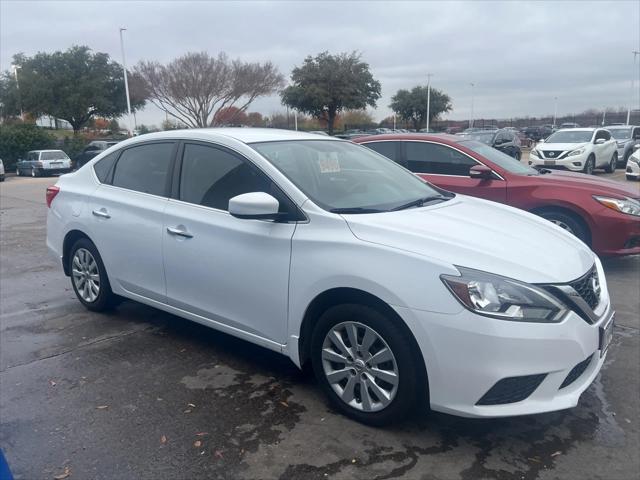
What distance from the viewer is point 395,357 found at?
304cm

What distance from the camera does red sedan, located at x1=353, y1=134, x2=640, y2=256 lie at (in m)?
6.48

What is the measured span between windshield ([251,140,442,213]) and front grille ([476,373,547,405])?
4.35 feet

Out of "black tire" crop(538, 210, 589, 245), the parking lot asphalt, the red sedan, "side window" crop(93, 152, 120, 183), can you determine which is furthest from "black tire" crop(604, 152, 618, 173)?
"side window" crop(93, 152, 120, 183)

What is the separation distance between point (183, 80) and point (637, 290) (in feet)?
130

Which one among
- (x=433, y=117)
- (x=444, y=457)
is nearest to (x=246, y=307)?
(x=444, y=457)

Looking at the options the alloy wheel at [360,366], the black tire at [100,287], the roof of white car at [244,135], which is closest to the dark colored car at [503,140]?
the roof of white car at [244,135]

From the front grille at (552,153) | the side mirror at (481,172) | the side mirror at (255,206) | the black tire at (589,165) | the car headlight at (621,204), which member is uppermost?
the side mirror at (255,206)

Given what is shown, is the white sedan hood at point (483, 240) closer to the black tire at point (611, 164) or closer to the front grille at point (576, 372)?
the front grille at point (576, 372)

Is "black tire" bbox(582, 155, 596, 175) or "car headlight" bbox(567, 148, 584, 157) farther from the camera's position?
"black tire" bbox(582, 155, 596, 175)

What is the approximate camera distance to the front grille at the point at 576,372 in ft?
9.75

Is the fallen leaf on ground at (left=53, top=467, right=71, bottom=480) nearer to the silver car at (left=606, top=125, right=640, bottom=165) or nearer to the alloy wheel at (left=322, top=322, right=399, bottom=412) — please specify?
the alloy wheel at (left=322, top=322, right=399, bottom=412)

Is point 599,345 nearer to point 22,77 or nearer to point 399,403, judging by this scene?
point 399,403

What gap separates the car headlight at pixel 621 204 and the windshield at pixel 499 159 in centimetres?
100

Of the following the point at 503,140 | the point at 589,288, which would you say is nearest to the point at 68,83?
the point at 503,140
